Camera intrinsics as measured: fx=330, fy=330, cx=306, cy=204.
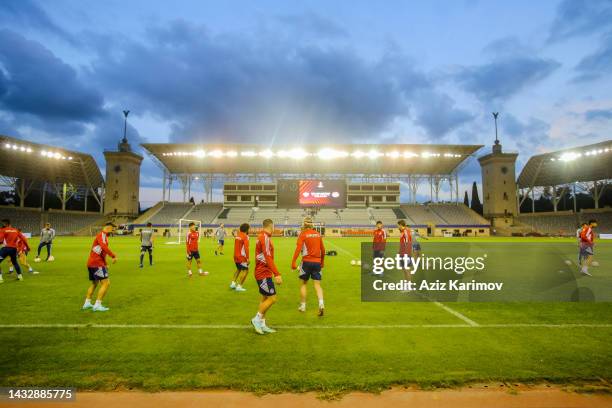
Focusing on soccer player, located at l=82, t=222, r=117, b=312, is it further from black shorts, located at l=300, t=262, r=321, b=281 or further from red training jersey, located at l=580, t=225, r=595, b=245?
red training jersey, located at l=580, t=225, r=595, b=245

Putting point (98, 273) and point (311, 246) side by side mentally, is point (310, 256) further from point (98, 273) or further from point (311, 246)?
point (98, 273)

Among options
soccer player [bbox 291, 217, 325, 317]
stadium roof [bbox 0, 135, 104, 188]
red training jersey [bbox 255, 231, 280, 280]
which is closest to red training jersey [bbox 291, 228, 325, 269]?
soccer player [bbox 291, 217, 325, 317]

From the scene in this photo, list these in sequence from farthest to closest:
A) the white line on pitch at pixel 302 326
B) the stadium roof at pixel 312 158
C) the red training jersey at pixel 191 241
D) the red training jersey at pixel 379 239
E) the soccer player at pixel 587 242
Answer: the stadium roof at pixel 312 158
the red training jersey at pixel 191 241
the soccer player at pixel 587 242
the red training jersey at pixel 379 239
the white line on pitch at pixel 302 326

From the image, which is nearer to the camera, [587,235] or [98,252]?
[98,252]

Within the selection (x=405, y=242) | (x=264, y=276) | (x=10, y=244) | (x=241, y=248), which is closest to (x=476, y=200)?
(x=405, y=242)

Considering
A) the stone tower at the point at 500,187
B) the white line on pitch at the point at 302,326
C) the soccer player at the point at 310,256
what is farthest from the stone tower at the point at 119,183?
the stone tower at the point at 500,187

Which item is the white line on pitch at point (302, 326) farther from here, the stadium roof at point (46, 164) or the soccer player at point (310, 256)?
the stadium roof at point (46, 164)

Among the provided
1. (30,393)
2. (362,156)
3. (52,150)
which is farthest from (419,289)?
(52,150)

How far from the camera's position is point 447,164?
67.8 meters

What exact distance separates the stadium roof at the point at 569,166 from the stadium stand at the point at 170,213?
74194 millimetres

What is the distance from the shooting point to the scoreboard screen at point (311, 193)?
64.6 metres

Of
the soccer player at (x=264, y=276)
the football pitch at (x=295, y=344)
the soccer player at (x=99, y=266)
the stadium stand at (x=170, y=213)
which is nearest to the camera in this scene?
the football pitch at (x=295, y=344)

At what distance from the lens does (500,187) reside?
71500 millimetres

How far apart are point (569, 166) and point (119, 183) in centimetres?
9096
